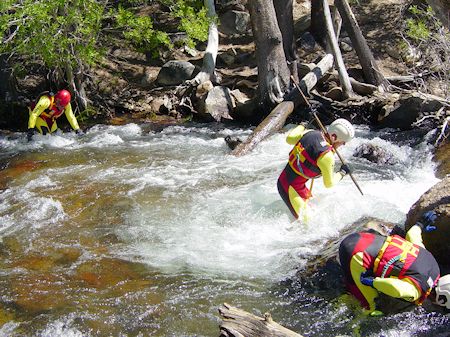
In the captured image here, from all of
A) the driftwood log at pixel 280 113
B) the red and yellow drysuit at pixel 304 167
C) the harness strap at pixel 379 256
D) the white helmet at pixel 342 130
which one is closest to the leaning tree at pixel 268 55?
the driftwood log at pixel 280 113

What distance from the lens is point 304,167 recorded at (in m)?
6.71

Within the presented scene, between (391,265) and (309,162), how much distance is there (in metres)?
2.13

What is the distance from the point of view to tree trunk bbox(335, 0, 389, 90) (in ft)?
41.0

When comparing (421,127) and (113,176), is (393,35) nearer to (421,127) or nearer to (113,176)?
(421,127)

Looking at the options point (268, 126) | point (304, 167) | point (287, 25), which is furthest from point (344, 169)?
point (287, 25)

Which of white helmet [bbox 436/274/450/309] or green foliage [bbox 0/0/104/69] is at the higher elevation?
green foliage [bbox 0/0/104/69]

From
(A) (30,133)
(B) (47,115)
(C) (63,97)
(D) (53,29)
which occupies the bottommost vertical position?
(A) (30,133)

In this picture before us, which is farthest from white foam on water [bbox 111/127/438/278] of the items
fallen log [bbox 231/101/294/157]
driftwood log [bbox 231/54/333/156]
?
driftwood log [bbox 231/54/333/156]

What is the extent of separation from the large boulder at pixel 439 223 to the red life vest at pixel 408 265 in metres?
0.78

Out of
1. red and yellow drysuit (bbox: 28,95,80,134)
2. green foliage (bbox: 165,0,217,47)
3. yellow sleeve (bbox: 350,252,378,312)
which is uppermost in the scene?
green foliage (bbox: 165,0,217,47)

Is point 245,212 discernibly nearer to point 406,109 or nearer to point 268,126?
point 268,126

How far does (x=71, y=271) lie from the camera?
621 centimetres

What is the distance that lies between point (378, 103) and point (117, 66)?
694 centimetres

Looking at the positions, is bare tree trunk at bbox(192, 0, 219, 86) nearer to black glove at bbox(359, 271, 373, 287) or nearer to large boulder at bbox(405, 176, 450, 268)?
large boulder at bbox(405, 176, 450, 268)
